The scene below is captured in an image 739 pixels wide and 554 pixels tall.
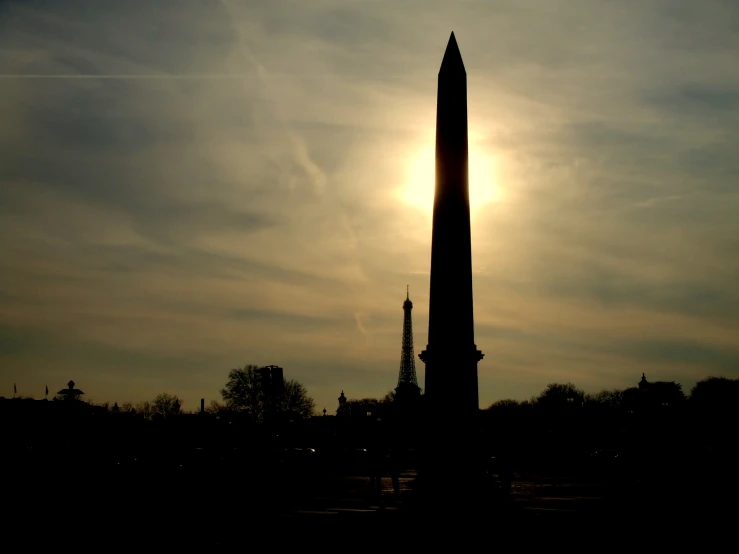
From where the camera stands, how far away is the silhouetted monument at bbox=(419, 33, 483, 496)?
968 inches

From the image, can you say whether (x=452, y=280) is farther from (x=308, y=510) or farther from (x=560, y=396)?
(x=560, y=396)

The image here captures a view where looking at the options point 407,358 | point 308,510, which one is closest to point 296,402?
point 407,358

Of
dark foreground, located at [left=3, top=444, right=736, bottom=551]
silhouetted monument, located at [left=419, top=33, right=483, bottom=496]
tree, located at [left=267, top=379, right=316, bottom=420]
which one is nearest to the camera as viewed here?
dark foreground, located at [left=3, top=444, right=736, bottom=551]

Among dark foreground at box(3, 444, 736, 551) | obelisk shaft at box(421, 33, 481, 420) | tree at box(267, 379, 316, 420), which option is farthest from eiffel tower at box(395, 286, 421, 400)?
obelisk shaft at box(421, 33, 481, 420)

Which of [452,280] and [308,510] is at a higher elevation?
[452,280]

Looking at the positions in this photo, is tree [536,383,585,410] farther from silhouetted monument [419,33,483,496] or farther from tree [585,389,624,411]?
silhouetted monument [419,33,483,496]

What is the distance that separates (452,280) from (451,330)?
1449mm

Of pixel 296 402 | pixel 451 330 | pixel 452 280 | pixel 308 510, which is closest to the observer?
pixel 451 330

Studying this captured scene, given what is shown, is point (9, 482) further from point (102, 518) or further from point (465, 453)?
point (465, 453)

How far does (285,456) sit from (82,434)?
30669 mm

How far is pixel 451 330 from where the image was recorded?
24.8 m

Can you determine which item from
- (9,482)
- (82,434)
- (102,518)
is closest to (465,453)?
(102,518)

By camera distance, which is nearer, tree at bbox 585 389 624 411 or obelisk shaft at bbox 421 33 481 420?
obelisk shaft at bbox 421 33 481 420

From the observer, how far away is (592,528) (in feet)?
66.7
